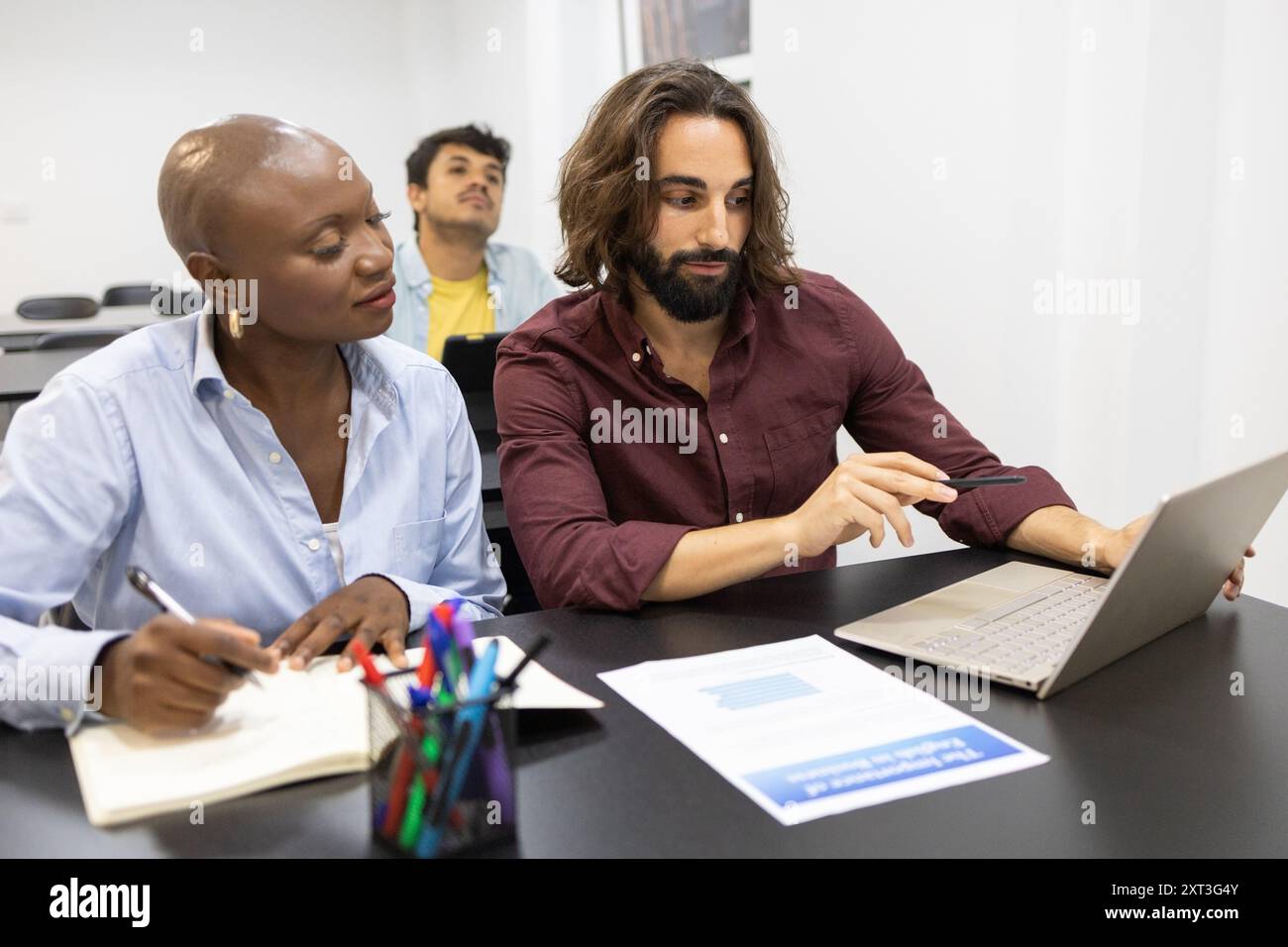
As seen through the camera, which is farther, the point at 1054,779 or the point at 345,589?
the point at 345,589

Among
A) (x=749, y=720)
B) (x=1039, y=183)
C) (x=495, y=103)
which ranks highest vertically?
(x=495, y=103)

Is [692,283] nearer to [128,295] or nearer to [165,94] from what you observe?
[128,295]

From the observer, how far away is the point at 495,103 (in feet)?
18.0

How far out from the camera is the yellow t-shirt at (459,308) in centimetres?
357

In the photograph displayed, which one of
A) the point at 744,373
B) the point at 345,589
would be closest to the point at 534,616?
the point at 345,589

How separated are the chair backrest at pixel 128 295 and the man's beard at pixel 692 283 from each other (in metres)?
4.72

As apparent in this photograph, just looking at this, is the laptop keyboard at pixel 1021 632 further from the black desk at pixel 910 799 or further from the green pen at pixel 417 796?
the green pen at pixel 417 796

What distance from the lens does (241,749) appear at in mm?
880

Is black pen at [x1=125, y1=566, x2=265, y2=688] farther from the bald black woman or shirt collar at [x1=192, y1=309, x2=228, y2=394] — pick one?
shirt collar at [x1=192, y1=309, x2=228, y2=394]

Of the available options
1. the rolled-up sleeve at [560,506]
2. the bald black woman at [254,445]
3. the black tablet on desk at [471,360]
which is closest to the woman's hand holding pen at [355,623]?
the bald black woman at [254,445]

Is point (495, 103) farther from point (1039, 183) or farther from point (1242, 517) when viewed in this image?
point (1242, 517)

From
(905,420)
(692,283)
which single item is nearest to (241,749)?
(692,283)

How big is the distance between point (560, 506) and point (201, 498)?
0.42 m
